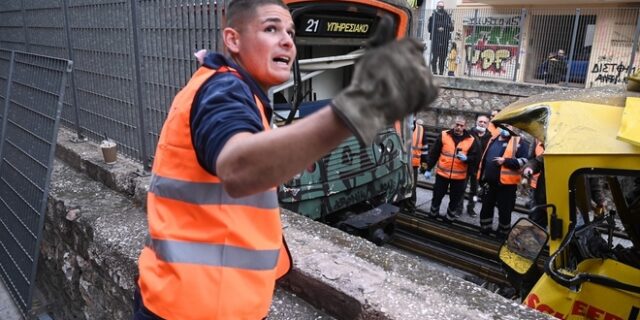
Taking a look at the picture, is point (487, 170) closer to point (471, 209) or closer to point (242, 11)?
point (471, 209)

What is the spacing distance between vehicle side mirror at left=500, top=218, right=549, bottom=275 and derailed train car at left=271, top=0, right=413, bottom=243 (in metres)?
2.38

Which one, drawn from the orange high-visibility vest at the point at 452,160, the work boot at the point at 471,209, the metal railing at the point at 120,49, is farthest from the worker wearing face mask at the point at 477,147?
the metal railing at the point at 120,49

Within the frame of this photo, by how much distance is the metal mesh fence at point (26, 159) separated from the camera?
10.0ft

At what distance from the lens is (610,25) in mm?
12281

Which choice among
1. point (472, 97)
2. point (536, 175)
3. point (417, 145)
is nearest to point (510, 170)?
point (536, 175)

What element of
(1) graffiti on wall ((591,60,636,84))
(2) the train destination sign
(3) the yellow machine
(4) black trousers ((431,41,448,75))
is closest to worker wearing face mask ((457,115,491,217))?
(2) the train destination sign

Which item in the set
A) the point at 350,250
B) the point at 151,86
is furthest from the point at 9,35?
the point at 350,250

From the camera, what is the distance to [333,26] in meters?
5.57

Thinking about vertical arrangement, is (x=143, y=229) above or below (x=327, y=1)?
below

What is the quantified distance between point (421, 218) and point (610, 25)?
29.1 feet

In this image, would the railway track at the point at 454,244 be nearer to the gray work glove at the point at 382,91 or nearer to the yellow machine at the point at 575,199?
the yellow machine at the point at 575,199

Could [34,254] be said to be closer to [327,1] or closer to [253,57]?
[253,57]

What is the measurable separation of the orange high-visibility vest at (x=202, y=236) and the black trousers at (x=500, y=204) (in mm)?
6494

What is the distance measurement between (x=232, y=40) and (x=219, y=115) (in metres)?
0.43
